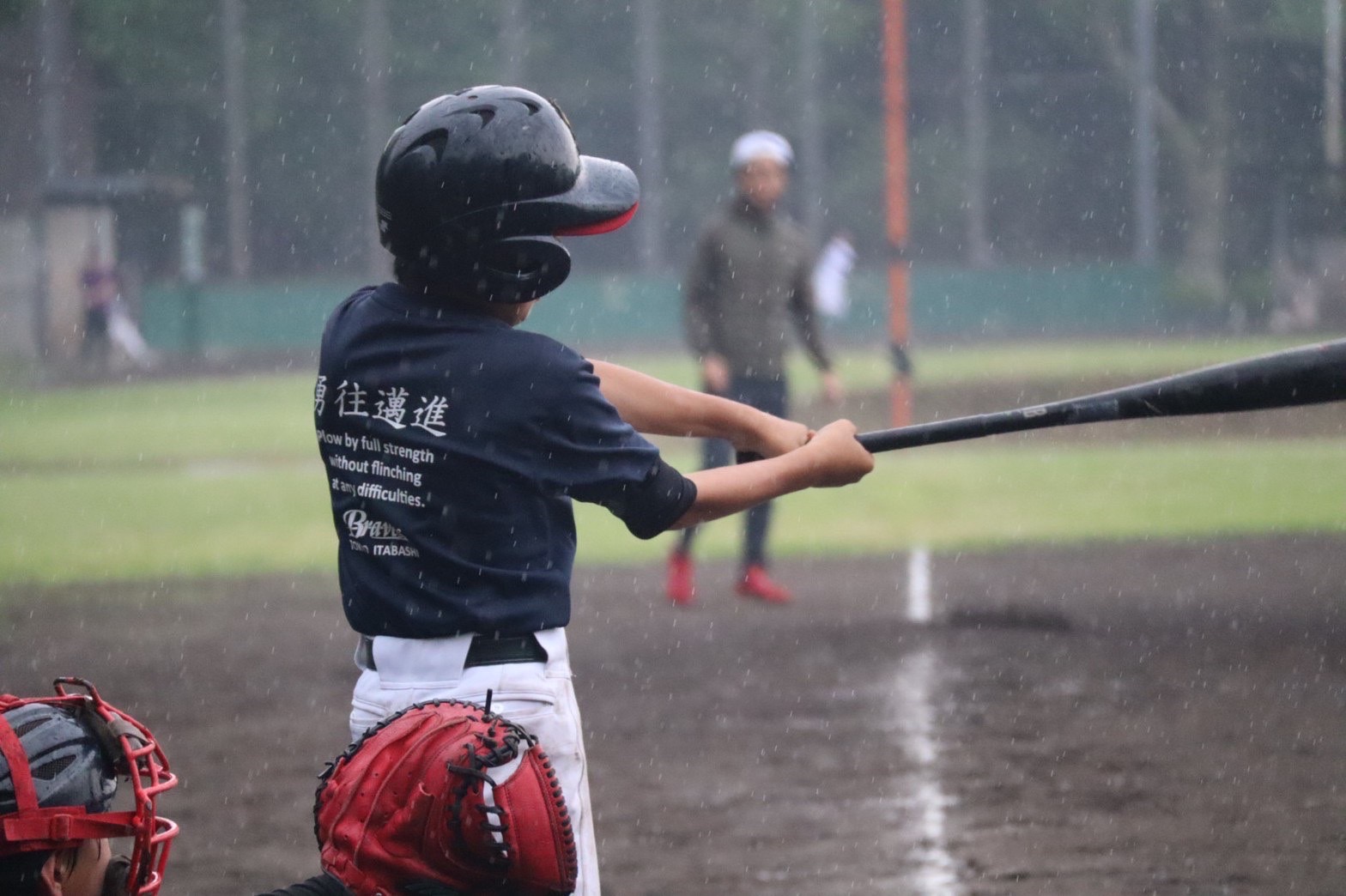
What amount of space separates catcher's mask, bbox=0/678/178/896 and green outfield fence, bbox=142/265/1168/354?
106 feet

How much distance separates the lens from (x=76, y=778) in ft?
7.52

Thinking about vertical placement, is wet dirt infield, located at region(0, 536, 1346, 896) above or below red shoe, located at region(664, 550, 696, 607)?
below

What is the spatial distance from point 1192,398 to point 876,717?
11.2 ft

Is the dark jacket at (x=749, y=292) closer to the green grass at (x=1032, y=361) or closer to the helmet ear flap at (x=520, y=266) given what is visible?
the helmet ear flap at (x=520, y=266)

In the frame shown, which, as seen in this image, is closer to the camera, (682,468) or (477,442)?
(477,442)

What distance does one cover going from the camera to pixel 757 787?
546cm

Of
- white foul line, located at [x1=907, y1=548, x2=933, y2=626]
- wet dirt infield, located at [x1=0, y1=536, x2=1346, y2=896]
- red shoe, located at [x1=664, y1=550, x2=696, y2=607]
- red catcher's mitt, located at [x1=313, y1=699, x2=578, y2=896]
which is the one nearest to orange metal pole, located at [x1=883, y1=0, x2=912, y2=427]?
white foul line, located at [x1=907, y1=548, x2=933, y2=626]

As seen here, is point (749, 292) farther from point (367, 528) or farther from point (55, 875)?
point (55, 875)

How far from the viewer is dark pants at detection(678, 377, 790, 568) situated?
8.66 metres

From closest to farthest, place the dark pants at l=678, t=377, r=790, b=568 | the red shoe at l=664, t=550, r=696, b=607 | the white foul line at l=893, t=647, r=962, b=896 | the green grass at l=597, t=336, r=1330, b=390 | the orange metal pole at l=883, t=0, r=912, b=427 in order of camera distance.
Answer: the white foul line at l=893, t=647, r=962, b=896, the dark pants at l=678, t=377, r=790, b=568, the red shoe at l=664, t=550, r=696, b=607, the orange metal pole at l=883, t=0, r=912, b=427, the green grass at l=597, t=336, r=1330, b=390

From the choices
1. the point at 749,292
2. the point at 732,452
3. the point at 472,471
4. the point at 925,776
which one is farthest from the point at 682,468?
the point at 472,471

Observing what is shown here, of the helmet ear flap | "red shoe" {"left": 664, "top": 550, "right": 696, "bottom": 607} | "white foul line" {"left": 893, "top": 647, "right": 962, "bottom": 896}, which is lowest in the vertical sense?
"white foul line" {"left": 893, "top": 647, "right": 962, "bottom": 896}

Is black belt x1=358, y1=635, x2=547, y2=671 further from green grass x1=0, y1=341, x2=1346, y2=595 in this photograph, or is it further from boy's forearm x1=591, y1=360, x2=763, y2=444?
green grass x1=0, y1=341, x2=1346, y2=595

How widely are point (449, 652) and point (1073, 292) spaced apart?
36.3 metres
